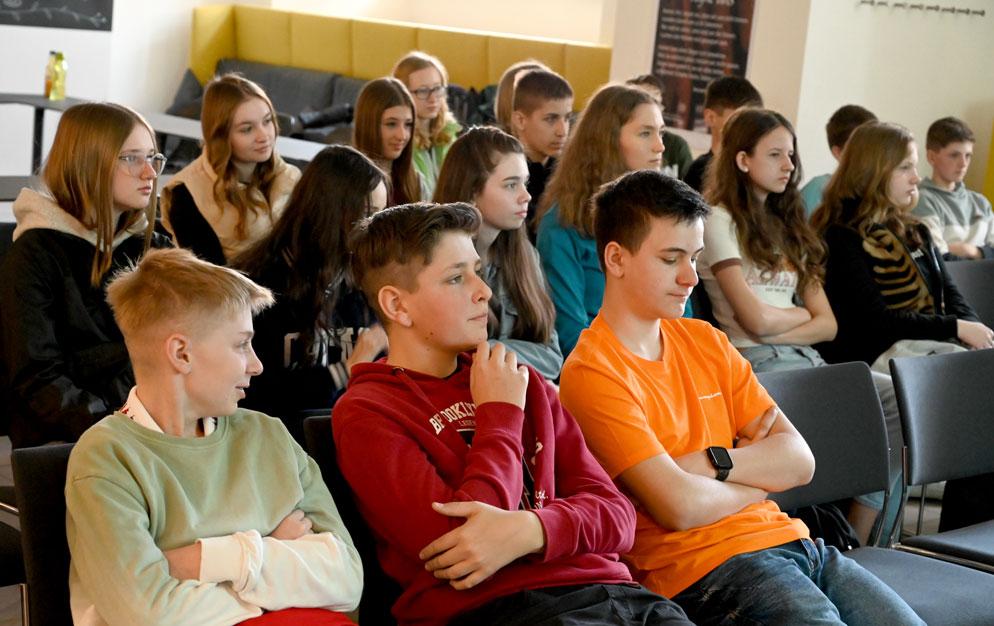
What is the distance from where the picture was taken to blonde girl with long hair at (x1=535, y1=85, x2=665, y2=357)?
11.2 ft

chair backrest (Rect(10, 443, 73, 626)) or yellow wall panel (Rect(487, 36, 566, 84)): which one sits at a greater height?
yellow wall panel (Rect(487, 36, 566, 84))

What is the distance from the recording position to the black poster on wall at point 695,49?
6426mm

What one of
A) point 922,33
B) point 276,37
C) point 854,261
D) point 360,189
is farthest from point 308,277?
point 276,37

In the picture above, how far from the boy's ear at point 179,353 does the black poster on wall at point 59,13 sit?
776cm

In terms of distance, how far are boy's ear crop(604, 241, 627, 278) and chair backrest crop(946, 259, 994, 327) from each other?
213 centimetres

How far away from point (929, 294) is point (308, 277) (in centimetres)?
206

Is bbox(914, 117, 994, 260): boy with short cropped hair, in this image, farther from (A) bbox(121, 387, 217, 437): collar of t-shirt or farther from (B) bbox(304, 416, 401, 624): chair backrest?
(A) bbox(121, 387, 217, 437): collar of t-shirt

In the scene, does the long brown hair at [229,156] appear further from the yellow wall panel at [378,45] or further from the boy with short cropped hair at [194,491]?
the yellow wall panel at [378,45]

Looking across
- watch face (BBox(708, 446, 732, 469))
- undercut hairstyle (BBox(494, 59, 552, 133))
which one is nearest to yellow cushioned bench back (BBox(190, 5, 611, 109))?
undercut hairstyle (BBox(494, 59, 552, 133))

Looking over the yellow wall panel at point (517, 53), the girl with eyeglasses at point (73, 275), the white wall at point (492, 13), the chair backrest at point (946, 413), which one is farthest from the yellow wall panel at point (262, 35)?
the chair backrest at point (946, 413)

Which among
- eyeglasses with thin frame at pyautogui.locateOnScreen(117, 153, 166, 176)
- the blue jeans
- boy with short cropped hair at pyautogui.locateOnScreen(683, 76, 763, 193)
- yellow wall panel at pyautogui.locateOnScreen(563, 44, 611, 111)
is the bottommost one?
the blue jeans

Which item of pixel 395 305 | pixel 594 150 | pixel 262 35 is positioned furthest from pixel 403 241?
pixel 262 35

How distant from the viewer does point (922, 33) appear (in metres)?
6.30

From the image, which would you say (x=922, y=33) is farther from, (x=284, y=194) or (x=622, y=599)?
(x=622, y=599)
